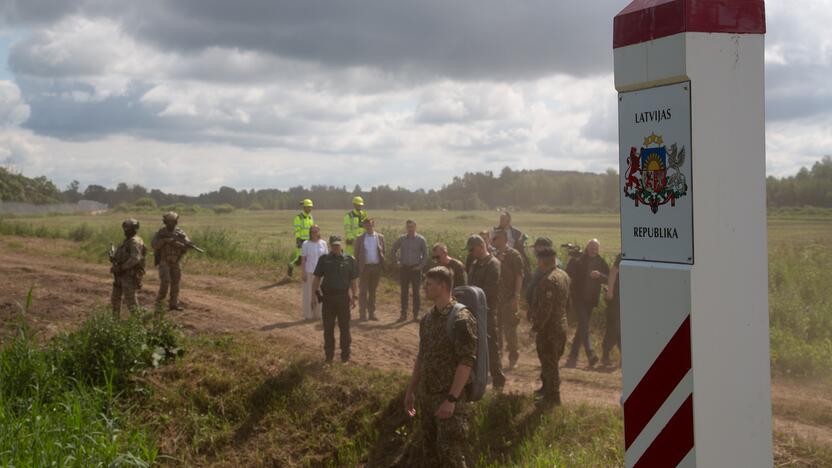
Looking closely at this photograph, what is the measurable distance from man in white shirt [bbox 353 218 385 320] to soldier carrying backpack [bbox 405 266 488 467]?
7773 millimetres

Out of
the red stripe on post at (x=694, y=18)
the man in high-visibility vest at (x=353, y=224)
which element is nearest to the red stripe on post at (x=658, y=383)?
the red stripe on post at (x=694, y=18)

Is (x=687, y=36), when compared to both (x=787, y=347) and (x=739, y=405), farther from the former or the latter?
(x=787, y=347)

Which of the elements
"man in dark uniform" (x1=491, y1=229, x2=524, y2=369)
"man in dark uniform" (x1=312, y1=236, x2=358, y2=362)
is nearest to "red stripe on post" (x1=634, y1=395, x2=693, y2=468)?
"man in dark uniform" (x1=491, y1=229, x2=524, y2=369)

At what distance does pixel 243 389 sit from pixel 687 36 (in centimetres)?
960

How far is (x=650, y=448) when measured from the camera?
2660 millimetres

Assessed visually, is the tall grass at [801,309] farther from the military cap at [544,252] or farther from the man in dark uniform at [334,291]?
the man in dark uniform at [334,291]

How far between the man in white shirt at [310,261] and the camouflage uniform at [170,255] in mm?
2212

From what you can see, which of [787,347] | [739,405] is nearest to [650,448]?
[739,405]

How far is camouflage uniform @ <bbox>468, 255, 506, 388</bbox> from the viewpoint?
10328 millimetres

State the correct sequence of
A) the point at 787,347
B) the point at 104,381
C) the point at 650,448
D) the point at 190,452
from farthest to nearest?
the point at 787,347 < the point at 104,381 < the point at 190,452 < the point at 650,448

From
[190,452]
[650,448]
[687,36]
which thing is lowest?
[190,452]

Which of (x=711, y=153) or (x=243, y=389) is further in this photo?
Answer: (x=243, y=389)

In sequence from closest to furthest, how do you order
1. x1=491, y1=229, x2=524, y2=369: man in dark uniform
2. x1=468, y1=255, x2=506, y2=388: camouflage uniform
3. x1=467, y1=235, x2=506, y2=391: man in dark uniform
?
1. x1=468, y1=255, x2=506, y2=388: camouflage uniform
2. x1=467, y1=235, x2=506, y2=391: man in dark uniform
3. x1=491, y1=229, x2=524, y2=369: man in dark uniform

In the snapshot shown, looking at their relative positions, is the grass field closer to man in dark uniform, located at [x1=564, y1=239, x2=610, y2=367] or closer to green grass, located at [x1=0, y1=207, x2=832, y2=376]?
green grass, located at [x1=0, y1=207, x2=832, y2=376]
